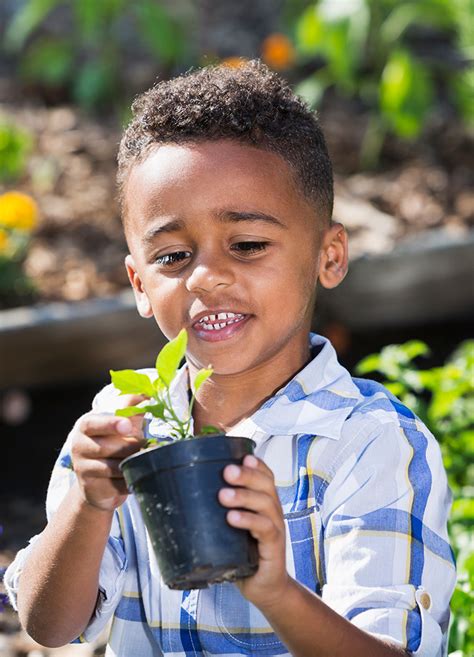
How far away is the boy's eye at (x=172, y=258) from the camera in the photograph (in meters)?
1.88

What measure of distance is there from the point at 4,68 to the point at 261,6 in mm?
1563

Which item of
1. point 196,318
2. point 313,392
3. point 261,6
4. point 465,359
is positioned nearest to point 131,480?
point 196,318

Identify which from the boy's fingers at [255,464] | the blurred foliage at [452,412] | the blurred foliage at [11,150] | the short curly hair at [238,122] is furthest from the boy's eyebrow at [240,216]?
the blurred foliage at [11,150]

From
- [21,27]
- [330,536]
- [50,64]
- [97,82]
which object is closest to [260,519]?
[330,536]

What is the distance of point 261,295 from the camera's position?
187 centimetres

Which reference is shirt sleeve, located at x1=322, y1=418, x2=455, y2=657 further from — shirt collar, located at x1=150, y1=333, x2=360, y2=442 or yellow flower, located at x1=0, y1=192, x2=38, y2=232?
yellow flower, located at x1=0, y1=192, x2=38, y2=232

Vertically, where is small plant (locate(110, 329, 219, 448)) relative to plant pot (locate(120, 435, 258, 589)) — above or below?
above

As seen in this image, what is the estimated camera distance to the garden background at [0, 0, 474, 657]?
4.12 meters

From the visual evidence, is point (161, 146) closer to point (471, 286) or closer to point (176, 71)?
point (471, 286)

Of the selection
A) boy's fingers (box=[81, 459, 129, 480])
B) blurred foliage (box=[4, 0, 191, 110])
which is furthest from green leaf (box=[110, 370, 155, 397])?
blurred foliage (box=[4, 0, 191, 110])

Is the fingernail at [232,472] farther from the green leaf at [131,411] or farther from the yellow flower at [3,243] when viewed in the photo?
the yellow flower at [3,243]

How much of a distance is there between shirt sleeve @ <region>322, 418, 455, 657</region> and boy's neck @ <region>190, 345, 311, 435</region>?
0.75 ft

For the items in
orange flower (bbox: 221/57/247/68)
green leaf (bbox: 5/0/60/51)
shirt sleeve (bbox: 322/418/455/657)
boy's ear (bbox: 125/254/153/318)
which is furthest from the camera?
green leaf (bbox: 5/0/60/51)

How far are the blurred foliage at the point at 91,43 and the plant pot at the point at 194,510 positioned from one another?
4172 millimetres
